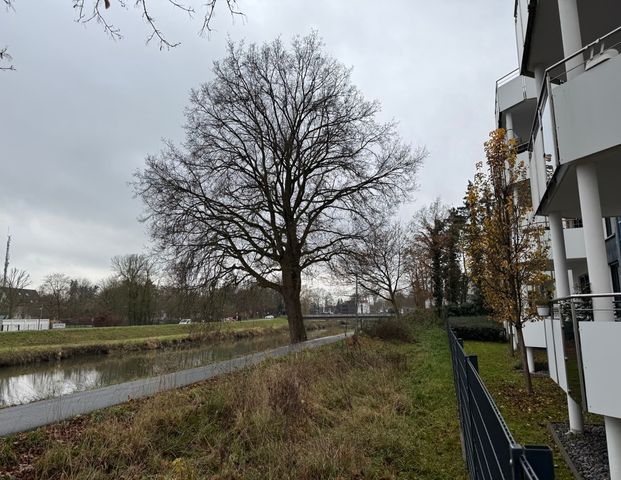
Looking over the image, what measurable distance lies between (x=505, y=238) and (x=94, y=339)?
3401 centimetres

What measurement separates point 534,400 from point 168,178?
17240 millimetres

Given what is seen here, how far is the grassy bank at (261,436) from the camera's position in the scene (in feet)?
19.9

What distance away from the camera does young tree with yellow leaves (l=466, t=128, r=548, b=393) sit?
995cm

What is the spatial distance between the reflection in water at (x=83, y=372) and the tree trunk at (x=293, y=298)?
111 inches

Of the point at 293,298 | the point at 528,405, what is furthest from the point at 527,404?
the point at 293,298

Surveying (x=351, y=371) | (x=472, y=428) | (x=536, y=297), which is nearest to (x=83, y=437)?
(x=472, y=428)

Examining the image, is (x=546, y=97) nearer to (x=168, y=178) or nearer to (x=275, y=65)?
(x=168, y=178)

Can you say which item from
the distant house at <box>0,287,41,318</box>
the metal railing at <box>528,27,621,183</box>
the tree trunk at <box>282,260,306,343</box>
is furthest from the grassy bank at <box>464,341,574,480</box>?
the distant house at <box>0,287,41,318</box>

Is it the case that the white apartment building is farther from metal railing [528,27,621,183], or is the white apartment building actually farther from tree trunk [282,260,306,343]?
tree trunk [282,260,306,343]

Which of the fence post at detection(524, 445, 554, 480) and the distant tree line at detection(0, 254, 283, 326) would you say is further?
the distant tree line at detection(0, 254, 283, 326)

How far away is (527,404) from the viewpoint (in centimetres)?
920

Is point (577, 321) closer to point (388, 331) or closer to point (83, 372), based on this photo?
point (388, 331)

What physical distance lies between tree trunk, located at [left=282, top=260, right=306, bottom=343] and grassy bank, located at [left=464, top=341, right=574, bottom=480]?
1135 centimetres

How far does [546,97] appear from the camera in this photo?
6461 millimetres
